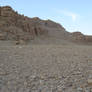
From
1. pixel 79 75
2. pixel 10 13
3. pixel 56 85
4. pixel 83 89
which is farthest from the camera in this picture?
pixel 10 13

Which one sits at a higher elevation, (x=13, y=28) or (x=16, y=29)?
(x=13, y=28)

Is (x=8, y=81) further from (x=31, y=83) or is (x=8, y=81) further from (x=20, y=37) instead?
(x=20, y=37)

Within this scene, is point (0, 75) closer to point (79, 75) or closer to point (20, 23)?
point (79, 75)

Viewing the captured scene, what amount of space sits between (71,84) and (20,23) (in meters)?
35.4

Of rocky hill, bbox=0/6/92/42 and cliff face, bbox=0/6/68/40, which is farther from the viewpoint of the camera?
rocky hill, bbox=0/6/92/42

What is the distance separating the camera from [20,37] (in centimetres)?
2941

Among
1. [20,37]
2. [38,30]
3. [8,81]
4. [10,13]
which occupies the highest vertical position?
[10,13]

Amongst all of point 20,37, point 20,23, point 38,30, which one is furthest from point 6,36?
point 38,30

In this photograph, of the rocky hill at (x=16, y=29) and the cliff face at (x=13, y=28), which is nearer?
the cliff face at (x=13, y=28)

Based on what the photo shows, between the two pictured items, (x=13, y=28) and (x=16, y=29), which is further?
(x=16, y=29)

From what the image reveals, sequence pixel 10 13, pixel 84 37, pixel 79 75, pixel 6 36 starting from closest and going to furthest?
pixel 79 75
pixel 6 36
pixel 10 13
pixel 84 37

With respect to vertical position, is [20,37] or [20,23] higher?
[20,23]

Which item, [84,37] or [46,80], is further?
[84,37]

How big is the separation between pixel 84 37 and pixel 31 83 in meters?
43.0
